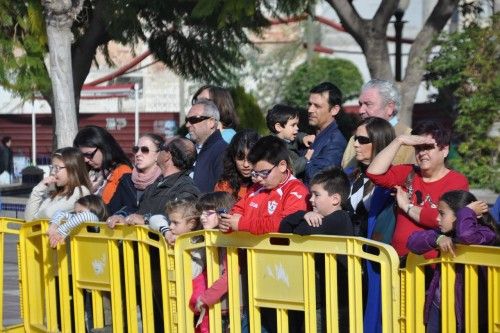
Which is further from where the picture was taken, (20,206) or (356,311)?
(20,206)

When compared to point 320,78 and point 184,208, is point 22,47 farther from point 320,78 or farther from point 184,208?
point 320,78

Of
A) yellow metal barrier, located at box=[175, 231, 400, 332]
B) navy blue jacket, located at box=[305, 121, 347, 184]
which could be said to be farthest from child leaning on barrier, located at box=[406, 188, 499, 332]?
navy blue jacket, located at box=[305, 121, 347, 184]

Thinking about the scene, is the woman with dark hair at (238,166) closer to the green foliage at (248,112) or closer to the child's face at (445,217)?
the child's face at (445,217)

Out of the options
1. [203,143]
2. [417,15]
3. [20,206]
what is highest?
[417,15]

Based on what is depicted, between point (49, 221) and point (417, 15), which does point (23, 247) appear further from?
point (417, 15)

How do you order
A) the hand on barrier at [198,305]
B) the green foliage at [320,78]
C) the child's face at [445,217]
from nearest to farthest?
the child's face at [445,217], the hand on barrier at [198,305], the green foliage at [320,78]

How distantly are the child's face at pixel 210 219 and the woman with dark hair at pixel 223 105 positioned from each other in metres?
1.80

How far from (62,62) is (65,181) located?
7621 millimetres

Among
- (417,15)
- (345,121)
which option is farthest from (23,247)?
(417,15)

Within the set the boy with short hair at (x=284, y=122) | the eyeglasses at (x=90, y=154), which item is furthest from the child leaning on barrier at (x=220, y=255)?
the eyeglasses at (x=90, y=154)

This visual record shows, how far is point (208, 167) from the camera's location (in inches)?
345

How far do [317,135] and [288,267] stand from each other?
75.3 inches

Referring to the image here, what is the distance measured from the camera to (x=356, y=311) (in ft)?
21.4

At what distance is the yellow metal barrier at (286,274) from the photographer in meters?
6.36
